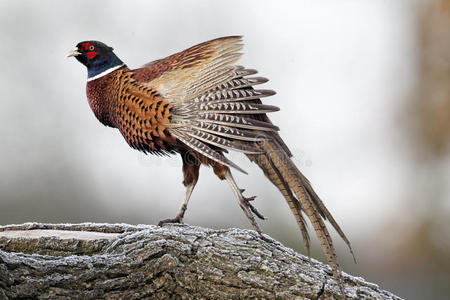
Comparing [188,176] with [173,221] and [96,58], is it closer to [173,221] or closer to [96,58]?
[173,221]

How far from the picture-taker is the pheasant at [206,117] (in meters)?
3.31

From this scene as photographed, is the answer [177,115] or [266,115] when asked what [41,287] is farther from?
[266,115]

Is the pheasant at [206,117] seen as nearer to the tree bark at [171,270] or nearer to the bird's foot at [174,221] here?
the bird's foot at [174,221]

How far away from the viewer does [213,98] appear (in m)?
3.52

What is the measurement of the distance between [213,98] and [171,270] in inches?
45.4

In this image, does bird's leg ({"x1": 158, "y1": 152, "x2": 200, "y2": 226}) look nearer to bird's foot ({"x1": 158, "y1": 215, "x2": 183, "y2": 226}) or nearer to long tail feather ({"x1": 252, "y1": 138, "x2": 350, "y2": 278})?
bird's foot ({"x1": 158, "y1": 215, "x2": 183, "y2": 226})

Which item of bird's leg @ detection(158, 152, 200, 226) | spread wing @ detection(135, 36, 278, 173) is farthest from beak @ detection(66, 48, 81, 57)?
bird's leg @ detection(158, 152, 200, 226)

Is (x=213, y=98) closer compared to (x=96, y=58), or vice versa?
(x=213, y=98)

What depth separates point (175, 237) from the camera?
3.25 m

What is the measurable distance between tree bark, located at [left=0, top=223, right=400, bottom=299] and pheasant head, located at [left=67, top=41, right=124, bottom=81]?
129 centimetres

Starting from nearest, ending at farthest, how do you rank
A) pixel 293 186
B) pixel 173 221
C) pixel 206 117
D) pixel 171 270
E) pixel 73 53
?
pixel 171 270 → pixel 293 186 → pixel 206 117 → pixel 173 221 → pixel 73 53

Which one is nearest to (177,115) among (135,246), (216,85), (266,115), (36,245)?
(216,85)

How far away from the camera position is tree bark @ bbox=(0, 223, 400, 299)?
2.87 m

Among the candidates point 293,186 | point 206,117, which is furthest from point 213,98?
point 293,186
